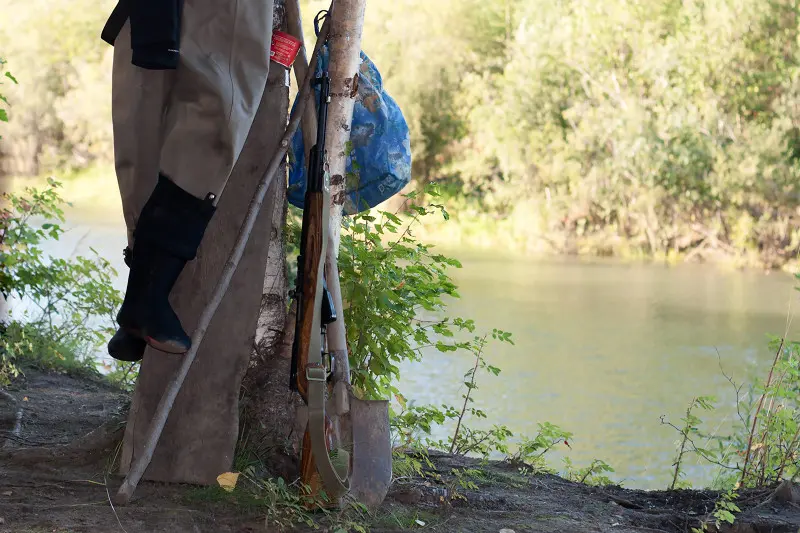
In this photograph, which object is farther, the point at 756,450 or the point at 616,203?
the point at 616,203

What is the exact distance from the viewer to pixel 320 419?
2631 millimetres

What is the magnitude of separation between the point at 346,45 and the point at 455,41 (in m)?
28.7

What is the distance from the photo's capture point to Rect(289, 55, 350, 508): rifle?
8.63ft

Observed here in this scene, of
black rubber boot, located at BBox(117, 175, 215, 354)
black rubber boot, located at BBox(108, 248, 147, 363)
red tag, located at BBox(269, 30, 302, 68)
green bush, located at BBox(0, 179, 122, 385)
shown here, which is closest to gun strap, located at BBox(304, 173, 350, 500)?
black rubber boot, located at BBox(117, 175, 215, 354)

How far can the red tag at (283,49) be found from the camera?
9.49 ft

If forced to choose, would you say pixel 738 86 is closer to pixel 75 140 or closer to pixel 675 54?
pixel 675 54

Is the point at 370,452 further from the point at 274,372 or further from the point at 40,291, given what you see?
the point at 40,291

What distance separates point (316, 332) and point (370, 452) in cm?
38

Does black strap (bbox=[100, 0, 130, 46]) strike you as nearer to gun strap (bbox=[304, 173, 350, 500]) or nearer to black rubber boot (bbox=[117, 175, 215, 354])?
black rubber boot (bbox=[117, 175, 215, 354])

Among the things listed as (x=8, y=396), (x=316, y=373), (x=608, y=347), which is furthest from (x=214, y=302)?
(x=608, y=347)

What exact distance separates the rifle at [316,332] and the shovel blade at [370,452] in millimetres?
62

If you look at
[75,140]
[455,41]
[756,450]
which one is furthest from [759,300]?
[75,140]

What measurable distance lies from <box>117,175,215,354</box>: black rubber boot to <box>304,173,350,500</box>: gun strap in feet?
1.15

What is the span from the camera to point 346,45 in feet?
9.97
